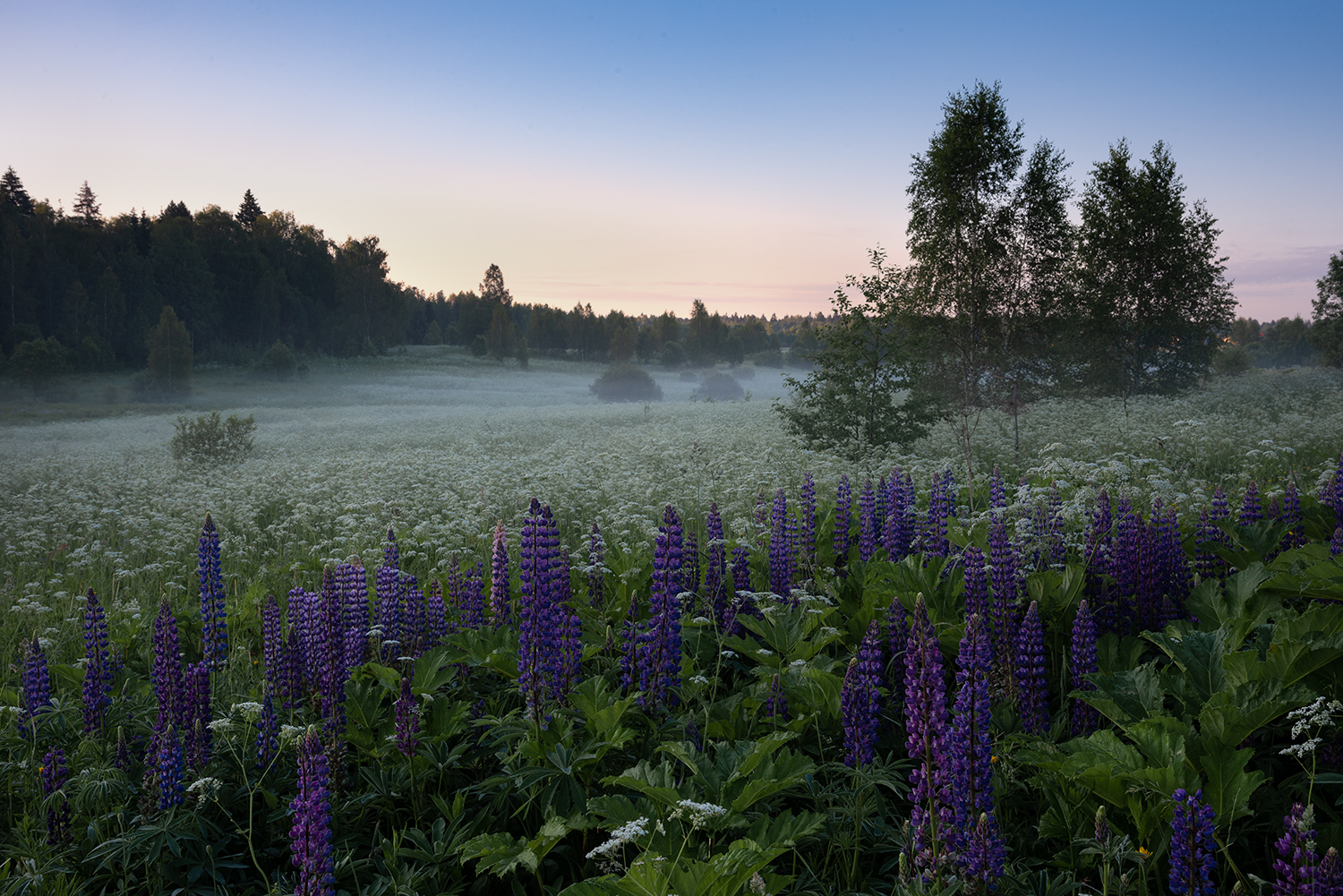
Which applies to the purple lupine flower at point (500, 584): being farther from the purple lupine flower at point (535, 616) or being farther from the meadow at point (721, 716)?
the purple lupine flower at point (535, 616)

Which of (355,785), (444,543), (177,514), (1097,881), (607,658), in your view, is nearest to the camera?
(1097,881)

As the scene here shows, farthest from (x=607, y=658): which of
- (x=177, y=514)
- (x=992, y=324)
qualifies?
(x=992, y=324)

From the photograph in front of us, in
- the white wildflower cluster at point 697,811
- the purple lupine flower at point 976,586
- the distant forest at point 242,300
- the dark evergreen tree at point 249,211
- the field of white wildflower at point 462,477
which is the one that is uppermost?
the dark evergreen tree at point 249,211

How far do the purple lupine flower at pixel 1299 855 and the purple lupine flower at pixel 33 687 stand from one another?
4.96m

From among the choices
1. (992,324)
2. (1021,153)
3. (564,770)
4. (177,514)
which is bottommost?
(177,514)

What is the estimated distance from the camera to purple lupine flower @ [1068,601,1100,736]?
317 cm

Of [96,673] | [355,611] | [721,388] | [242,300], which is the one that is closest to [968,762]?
[355,611]

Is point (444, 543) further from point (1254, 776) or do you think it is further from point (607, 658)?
point (1254, 776)

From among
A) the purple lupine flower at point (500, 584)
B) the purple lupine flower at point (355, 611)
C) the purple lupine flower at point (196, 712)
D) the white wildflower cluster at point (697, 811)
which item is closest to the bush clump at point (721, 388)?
the purple lupine flower at point (355, 611)

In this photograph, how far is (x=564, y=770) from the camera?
253cm

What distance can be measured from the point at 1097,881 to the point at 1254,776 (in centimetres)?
60

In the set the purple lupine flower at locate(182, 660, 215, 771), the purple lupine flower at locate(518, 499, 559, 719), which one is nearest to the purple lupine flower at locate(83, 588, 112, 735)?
the purple lupine flower at locate(182, 660, 215, 771)

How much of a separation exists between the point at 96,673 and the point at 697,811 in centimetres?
325

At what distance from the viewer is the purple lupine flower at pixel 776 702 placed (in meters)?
3.14
